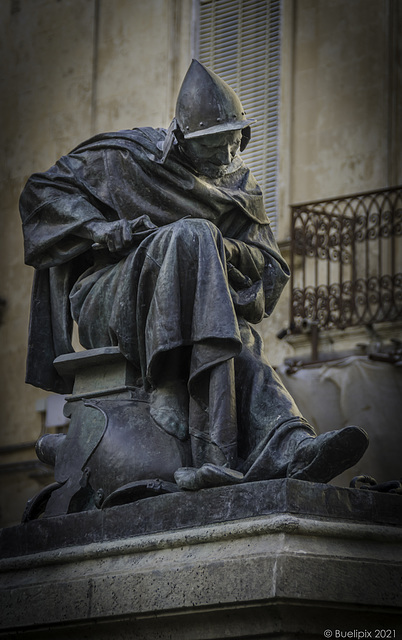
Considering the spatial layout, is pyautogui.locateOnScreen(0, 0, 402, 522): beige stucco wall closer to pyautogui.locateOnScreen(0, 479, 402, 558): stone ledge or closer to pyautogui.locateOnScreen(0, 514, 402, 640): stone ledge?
pyautogui.locateOnScreen(0, 479, 402, 558): stone ledge

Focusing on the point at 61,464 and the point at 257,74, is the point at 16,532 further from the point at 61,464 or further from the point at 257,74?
the point at 257,74

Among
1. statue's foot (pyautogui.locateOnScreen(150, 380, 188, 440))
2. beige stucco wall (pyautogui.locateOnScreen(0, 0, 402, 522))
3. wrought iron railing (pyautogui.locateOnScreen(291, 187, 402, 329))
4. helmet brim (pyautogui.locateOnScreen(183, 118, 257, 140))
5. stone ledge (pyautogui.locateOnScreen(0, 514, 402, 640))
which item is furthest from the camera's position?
beige stucco wall (pyautogui.locateOnScreen(0, 0, 402, 522))

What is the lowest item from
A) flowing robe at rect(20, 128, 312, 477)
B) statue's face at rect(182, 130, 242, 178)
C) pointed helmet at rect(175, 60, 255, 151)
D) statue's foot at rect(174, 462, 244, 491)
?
statue's foot at rect(174, 462, 244, 491)

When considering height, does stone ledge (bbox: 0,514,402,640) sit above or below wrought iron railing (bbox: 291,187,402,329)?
below

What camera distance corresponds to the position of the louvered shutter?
15.0m

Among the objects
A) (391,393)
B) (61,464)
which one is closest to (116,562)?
(61,464)

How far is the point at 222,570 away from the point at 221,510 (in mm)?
266

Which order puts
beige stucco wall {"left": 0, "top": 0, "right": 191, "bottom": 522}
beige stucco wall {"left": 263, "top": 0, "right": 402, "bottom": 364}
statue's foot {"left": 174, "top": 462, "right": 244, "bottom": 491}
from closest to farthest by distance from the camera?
statue's foot {"left": 174, "top": 462, "right": 244, "bottom": 491} < beige stucco wall {"left": 263, "top": 0, "right": 402, "bottom": 364} < beige stucco wall {"left": 0, "top": 0, "right": 191, "bottom": 522}

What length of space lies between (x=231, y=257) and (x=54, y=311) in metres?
0.70

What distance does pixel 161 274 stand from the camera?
507 centimetres

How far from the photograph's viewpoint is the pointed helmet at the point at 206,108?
5.29 meters

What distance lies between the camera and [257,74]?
50.0ft

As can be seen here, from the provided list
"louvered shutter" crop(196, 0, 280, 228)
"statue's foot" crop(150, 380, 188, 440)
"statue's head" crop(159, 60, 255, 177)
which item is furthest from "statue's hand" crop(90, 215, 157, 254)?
"louvered shutter" crop(196, 0, 280, 228)

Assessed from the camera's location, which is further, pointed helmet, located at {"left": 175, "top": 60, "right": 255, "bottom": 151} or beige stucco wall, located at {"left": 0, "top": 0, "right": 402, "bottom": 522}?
beige stucco wall, located at {"left": 0, "top": 0, "right": 402, "bottom": 522}
